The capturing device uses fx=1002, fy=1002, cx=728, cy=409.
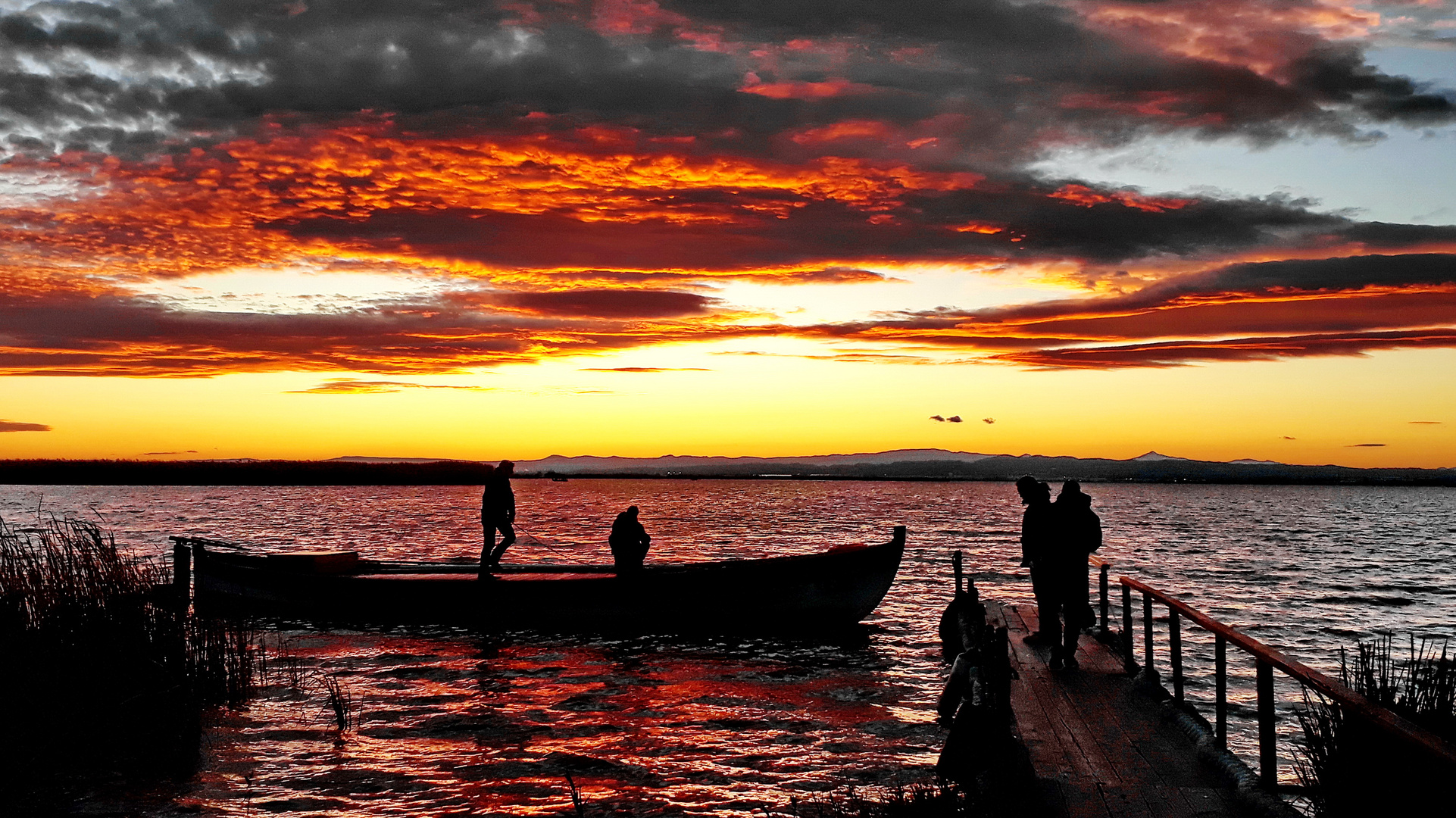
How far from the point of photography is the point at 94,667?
11695mm

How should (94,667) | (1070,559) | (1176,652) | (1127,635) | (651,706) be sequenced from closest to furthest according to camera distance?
1. (1176,652)
2. (94,667)
3. (1070,559)
4. (1127,635)
5. (651,706)

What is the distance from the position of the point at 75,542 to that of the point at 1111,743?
13.0 metres

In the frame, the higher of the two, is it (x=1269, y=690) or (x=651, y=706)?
(x=1269, y=690)

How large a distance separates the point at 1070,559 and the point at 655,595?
1086 cm

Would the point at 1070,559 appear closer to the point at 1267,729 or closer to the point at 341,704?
the point at 1267,729

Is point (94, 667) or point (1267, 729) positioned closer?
point (1267, 729)

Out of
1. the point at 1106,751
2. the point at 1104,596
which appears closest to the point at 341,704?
the point at 1106,751

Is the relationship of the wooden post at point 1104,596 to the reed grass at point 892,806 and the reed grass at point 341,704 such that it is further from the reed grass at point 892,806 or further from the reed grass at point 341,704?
the reed grass at point 341,704

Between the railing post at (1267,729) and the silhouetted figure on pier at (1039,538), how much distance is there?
4.38 meters

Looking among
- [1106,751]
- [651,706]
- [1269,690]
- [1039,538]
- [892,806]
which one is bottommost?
[651,706]

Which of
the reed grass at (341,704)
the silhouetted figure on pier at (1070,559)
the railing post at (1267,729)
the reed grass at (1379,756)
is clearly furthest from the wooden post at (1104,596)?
the reed grass at (341,704)

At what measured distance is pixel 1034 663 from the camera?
41.5 ft

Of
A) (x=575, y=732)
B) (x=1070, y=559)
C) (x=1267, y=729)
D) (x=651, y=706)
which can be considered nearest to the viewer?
(x=1267, y=729)

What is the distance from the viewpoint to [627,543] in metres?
20.9
